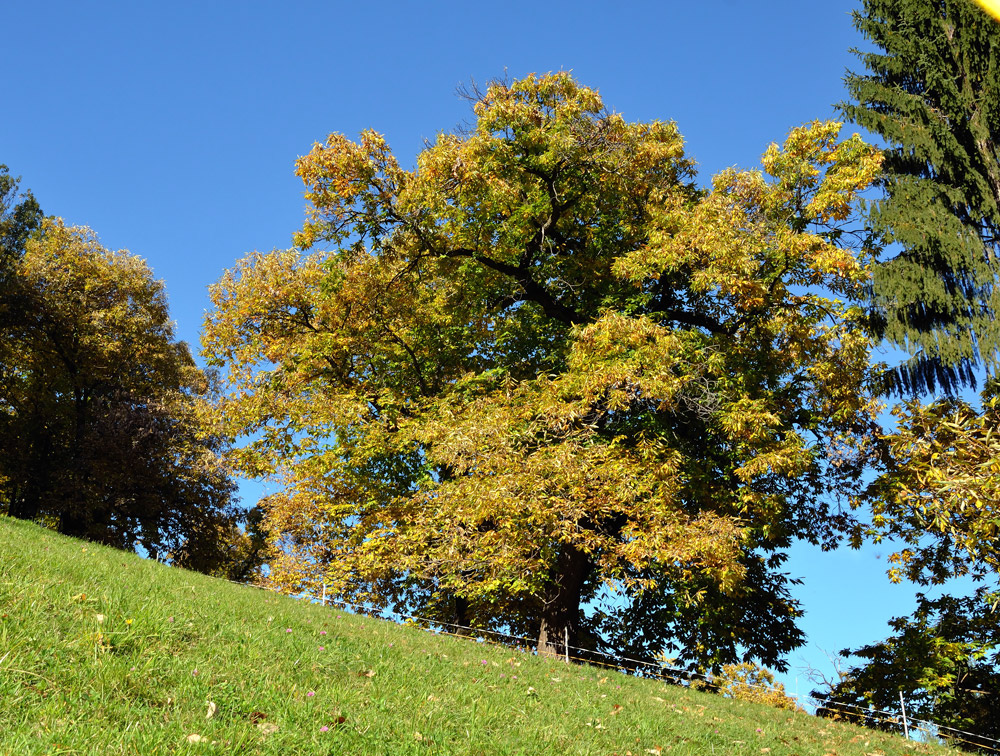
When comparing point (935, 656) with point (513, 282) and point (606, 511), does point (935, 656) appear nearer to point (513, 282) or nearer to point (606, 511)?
point (606, 511)

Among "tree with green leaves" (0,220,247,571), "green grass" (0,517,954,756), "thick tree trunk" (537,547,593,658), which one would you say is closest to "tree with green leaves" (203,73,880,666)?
"thick tree trunk" (537,547,593,658)

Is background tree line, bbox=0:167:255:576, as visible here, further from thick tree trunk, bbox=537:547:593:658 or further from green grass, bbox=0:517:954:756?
green grass, bbox=0:517:954:756

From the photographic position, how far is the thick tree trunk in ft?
55.5

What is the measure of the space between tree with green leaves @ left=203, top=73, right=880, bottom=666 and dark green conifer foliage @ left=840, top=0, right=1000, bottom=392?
43.4 inches

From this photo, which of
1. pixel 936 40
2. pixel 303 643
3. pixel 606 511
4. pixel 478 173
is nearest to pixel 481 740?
pixel 303 643

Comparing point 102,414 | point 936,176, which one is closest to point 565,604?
point 936,176

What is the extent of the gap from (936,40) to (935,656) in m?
15.0

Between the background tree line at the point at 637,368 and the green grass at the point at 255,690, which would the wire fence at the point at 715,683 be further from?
the green grass at the point at 255,690

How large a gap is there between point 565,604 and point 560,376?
559cm

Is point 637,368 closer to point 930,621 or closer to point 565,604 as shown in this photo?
point 565,604

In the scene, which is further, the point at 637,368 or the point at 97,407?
the point at 97,407

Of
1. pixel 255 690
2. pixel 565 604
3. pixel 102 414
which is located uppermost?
pixel 102 414

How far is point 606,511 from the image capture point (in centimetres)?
1411

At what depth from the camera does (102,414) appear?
1072 inches
